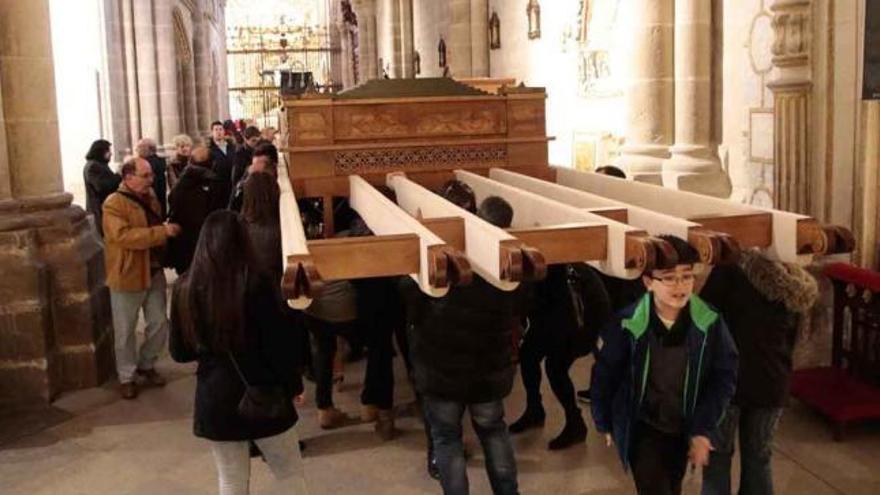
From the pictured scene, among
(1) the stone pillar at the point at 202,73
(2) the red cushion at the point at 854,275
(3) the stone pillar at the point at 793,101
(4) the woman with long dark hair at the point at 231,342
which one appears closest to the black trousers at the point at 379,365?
(4) the woman with long dark hair at the point at 231,342

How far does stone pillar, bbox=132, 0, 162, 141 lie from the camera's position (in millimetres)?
14930

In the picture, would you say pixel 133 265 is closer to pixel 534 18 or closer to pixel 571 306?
pixel 571 306

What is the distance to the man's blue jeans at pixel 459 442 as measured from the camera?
394cm

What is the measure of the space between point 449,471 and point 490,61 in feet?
39.5

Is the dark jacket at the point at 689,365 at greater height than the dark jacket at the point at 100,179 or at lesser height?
lesser

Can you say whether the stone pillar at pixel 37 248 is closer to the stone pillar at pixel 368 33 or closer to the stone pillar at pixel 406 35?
the stone pillar at pixel 406 35

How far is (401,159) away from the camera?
585 cm

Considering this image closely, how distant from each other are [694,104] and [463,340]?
4916 mm

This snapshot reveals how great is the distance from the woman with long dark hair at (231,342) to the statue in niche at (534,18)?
9660 mm

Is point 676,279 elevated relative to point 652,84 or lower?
lower

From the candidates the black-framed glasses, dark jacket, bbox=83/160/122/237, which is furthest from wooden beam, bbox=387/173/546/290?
dark jacket, bbox=83/160/122/237

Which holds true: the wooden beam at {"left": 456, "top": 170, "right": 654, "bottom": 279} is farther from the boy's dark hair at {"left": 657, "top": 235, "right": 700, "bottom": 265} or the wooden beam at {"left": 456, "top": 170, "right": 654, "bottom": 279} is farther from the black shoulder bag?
the black shoulder bag

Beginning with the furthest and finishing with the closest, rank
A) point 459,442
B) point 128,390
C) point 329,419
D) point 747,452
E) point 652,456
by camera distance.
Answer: point 128,390
point 329,419
point 459,442
point 747,452
point 652,456

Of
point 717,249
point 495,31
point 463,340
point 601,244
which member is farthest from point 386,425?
point 495,31
